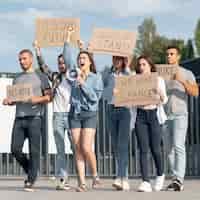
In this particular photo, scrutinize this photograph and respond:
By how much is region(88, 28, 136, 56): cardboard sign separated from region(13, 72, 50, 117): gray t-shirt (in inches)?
34.8

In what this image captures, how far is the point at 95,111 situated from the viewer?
9.77 meters

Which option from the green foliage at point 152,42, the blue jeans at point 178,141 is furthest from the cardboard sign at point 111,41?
the green foliage at point 152,42

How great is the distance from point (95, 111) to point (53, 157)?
707 centimetres

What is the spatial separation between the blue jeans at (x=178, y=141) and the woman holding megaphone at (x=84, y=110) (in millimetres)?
1030

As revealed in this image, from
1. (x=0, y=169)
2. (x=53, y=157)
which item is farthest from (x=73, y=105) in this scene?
(x=0, y=169)

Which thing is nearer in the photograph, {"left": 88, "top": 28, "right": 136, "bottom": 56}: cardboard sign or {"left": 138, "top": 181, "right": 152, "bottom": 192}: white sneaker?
{"left": 138, "top": 181, "right": 152, "bottom": 192}: white sneaker

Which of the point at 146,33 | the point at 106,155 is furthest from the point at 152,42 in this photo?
→ the point at 106,155

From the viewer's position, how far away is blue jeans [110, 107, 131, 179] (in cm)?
974

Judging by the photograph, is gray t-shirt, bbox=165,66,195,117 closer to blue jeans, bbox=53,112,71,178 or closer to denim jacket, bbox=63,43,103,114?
denim jacket, bbox=63,43,103,114

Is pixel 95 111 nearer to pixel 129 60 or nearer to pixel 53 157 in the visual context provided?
pixel 129 60

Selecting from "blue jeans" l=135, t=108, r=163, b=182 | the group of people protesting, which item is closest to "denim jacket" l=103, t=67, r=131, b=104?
the group of people protesting

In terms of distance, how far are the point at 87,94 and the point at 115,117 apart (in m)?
0.52

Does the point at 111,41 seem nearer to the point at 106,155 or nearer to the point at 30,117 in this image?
the point at 30,117

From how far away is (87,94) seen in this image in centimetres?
970
